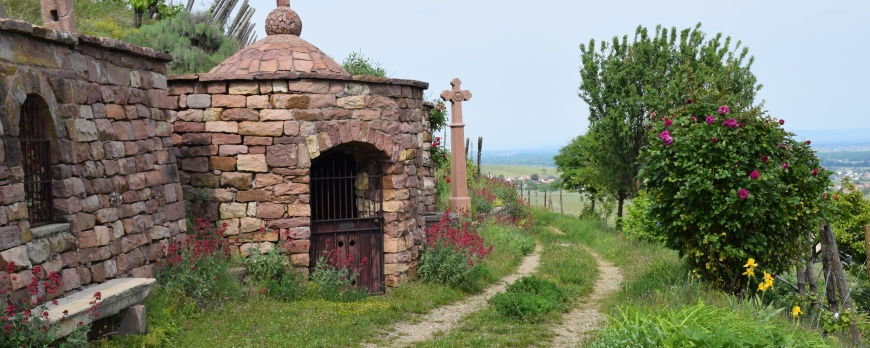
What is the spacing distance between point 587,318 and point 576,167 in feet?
71.7

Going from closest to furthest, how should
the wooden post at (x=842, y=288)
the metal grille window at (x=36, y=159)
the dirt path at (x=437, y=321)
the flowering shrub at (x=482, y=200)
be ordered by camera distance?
the metal grille window at (x=36, y=159) → the dirt path at (x=437, y=321) → the wooden post at (x=842, y=288) → the flowering shrub at (x=482, y=200)

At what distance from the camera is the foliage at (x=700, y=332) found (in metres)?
5.52

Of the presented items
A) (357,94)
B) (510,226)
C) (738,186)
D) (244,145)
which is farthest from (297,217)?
(510,226)

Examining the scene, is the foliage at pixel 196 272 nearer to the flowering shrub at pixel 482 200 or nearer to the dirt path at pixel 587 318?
the dirt path at pixel 587 318

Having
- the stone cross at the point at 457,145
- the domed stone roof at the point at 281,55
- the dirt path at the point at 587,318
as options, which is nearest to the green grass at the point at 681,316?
the dirt path at the point at 587,318

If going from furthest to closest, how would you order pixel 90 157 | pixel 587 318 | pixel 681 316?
pixel 587 318 → pixel 90 157 → pixel 681 316

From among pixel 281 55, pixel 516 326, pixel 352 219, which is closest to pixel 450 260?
pixel 352 219

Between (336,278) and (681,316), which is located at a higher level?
(681,316)

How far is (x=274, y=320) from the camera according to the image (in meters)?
7.95

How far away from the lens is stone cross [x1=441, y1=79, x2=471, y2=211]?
16641mm

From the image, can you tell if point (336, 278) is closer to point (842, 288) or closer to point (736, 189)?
point (736, 189)

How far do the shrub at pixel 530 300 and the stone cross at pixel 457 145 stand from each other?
6.36 metres

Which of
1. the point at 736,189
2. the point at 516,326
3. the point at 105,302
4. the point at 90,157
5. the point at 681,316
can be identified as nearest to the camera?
the point at 105,302

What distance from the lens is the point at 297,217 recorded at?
9.60 m
